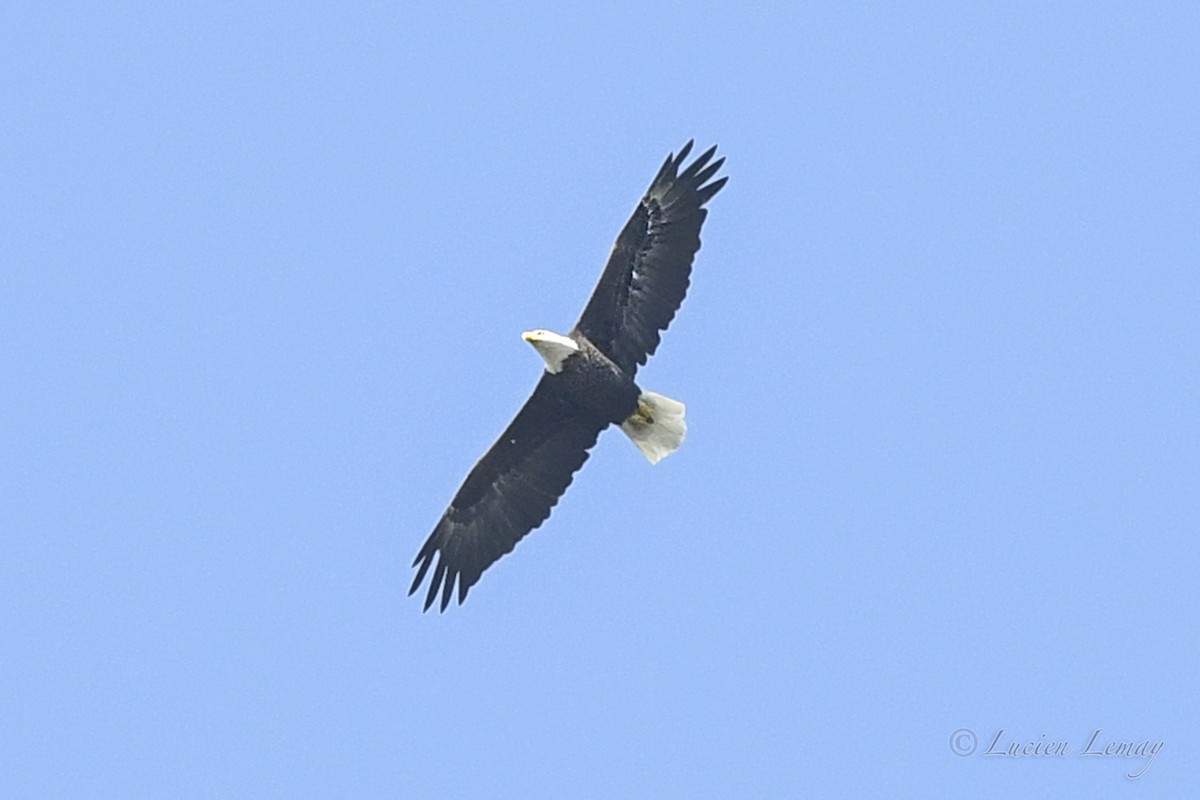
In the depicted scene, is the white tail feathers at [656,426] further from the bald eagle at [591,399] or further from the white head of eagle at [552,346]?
the white head of eagle at [552,346]

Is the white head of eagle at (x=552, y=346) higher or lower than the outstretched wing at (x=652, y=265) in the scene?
lower

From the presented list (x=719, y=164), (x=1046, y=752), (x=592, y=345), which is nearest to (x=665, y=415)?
(x=592, y=345)

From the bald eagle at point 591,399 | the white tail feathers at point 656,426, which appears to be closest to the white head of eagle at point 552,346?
the bald eagle at point 591,399

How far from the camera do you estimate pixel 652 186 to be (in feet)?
55.0

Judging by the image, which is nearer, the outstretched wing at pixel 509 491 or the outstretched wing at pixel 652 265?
the outstretched wing at pixel 652 265

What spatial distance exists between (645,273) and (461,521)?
2.58 metres

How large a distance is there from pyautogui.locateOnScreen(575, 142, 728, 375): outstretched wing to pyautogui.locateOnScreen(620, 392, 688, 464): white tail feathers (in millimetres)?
516

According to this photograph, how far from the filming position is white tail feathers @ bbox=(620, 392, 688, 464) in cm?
1722

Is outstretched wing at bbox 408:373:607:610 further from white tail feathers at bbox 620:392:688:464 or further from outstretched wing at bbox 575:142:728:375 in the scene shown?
outstretched wing at bbox 575:142:728:375

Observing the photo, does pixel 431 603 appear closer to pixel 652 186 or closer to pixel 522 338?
pixel 522 338

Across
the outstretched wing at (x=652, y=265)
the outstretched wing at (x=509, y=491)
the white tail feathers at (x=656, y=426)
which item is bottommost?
the outstretched wing at (x=509, y=491)

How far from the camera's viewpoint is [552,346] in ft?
54.4

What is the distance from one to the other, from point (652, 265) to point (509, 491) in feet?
7.24

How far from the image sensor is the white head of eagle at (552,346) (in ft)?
54.3
